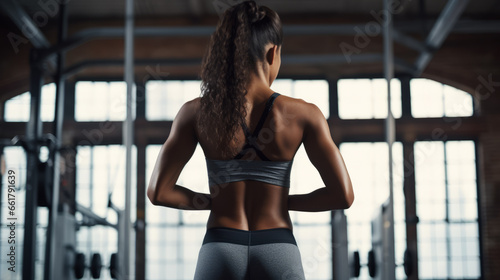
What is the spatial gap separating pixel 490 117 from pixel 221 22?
20.5 feet

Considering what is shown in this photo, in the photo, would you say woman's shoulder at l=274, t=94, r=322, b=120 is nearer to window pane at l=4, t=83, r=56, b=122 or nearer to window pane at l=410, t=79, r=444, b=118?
window pane at l=410, t=79, r=444, b=118

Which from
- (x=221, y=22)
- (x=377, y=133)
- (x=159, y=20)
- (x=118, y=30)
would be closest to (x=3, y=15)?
(x=159, y=20)

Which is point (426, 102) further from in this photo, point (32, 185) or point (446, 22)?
point (32, 185)

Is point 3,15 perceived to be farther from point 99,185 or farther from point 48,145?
point 48,145

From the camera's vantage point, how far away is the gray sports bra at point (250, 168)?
125 centimetres

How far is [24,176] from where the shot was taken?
4.12 metres

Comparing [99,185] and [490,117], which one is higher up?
[490,117]

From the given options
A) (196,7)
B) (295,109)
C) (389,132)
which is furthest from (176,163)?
(196,7)

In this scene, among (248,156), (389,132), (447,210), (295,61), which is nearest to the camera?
(248,156)

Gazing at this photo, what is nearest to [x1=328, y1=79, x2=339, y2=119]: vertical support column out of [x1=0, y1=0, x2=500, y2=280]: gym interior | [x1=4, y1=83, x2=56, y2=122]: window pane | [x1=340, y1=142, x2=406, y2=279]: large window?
[x1=0, y1=0, x2=500, y2=280]: gym interior

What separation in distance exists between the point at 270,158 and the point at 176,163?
19 cm

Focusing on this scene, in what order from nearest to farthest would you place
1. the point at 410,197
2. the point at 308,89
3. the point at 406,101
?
the point at 410,197, the point at 406,101, the point at 308,89

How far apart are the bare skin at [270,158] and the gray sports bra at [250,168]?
0.03 ft

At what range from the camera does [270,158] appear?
49.2 inches
